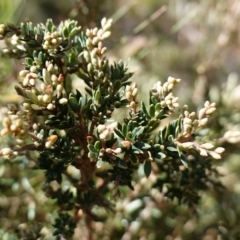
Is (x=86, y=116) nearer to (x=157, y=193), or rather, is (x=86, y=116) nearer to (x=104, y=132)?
(x=104, y=132)

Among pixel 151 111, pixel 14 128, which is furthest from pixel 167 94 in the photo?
pixel 14 128

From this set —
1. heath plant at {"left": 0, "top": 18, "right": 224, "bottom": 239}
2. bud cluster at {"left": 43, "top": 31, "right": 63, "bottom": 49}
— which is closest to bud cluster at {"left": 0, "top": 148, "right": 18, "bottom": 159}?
heath plant at {"left": 0, "top": 18, "right": 224, "bottom": 239}

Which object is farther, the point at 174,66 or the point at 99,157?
the point at 174,66

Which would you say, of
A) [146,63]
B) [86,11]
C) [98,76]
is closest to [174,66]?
[146,63]

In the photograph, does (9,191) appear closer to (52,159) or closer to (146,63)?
(52,159)

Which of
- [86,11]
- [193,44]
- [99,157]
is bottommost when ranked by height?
[99,157]

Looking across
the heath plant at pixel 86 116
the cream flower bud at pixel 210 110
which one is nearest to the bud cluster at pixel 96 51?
the heath plant at pixel 86 116

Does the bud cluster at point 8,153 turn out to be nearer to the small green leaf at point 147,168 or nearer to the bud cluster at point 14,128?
the bud cluster at point 14,128

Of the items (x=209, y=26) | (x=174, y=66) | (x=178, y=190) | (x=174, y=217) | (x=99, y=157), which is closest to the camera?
(x=99, y=157)
